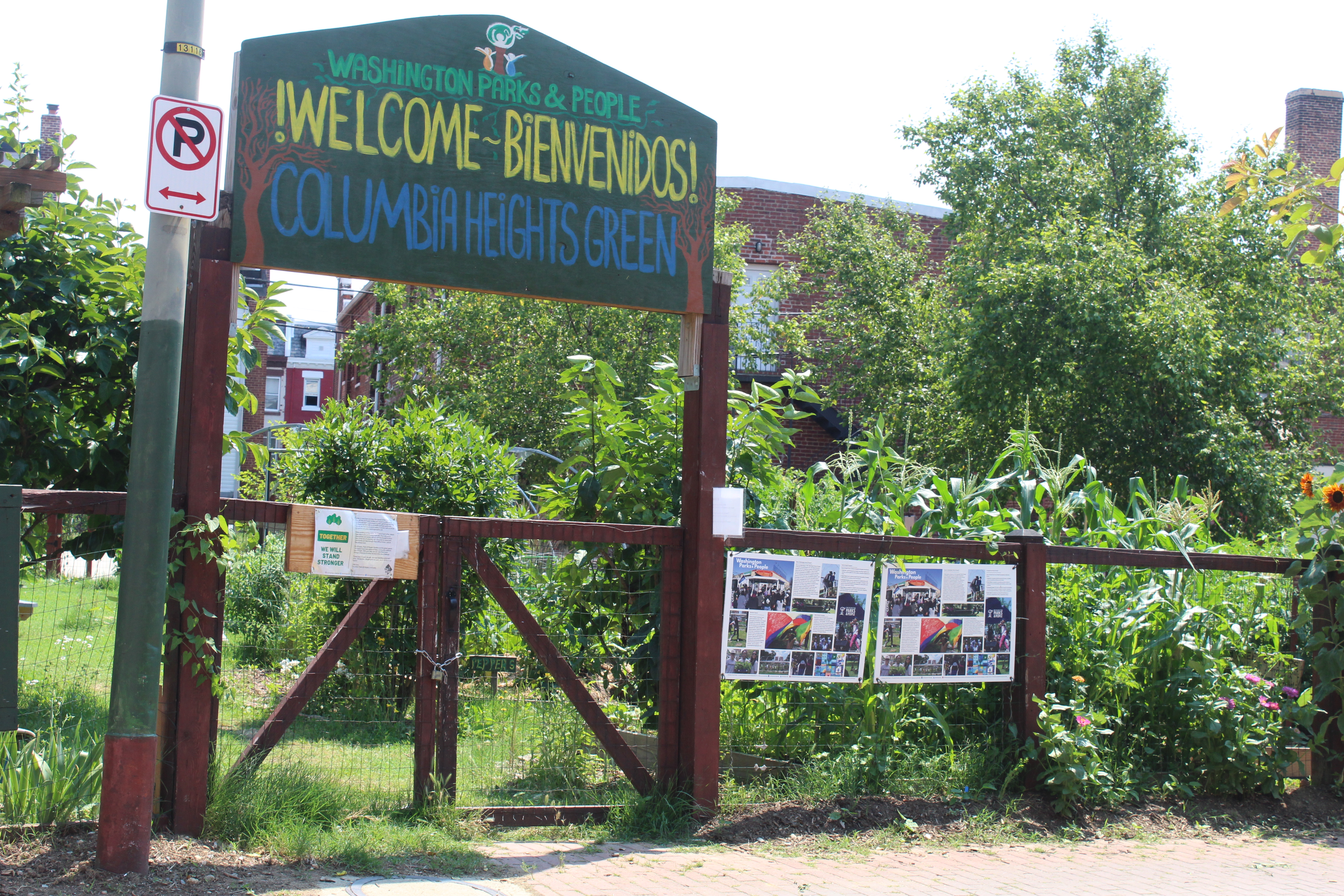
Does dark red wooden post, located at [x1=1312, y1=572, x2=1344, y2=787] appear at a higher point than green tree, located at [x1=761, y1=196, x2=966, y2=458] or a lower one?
lower

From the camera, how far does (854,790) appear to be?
6.34 m

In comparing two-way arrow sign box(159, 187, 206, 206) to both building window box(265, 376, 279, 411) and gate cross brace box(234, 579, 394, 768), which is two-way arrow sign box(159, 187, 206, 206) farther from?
building window box(265, 376, 279, 411)

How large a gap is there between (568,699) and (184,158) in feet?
11.5

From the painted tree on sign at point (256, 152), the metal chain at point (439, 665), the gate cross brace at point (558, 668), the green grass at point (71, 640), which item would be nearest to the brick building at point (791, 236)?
the green grass at point (71, 640)

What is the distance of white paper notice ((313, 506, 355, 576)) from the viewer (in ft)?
17.0

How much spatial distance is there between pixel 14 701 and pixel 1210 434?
13939 mm

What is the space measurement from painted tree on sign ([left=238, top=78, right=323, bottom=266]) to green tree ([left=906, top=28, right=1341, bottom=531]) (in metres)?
9.58

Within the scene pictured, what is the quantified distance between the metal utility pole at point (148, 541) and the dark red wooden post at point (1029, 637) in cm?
495

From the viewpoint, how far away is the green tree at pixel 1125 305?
14.2m

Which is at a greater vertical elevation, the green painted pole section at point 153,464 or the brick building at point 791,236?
the brick building at point 791,236

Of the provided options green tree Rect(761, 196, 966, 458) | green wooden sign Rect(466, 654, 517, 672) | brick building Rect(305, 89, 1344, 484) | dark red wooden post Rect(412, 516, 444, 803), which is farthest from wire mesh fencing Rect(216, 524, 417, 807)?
brick building Rect(305, 89, 1344, 484)

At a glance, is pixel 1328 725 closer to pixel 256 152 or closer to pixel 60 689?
pixel 256 152

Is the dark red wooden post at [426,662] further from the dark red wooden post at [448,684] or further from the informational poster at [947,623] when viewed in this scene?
the informational poster at [947,623]

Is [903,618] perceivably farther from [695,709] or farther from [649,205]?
[649,205]
